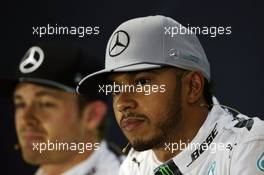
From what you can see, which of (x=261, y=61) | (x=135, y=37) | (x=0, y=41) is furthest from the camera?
(x=0, y=41)

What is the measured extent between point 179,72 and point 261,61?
0.77ft

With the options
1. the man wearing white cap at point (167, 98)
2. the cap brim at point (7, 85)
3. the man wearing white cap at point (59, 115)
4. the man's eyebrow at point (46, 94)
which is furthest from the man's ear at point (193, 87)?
the cap brim at point (7, 85)

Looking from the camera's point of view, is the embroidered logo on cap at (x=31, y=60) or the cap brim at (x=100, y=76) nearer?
the cap brim at (x=100, y=76)

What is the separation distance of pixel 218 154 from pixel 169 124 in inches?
5.4

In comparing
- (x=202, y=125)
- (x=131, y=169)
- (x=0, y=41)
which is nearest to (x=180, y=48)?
(x=202, y=125)

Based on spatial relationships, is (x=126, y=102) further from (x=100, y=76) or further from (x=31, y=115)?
(x=31, y=115)

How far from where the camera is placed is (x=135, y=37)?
121 centimetres

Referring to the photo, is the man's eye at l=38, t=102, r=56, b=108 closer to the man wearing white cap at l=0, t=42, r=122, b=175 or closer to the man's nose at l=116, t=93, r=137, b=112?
the man wearing white cap at l=0, t=42, r=122, b=175

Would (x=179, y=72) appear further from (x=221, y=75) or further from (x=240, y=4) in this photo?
(x=240, y=4)

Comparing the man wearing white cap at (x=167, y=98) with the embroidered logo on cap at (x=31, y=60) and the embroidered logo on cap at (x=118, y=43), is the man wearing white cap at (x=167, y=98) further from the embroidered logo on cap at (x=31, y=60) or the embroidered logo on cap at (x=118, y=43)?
the embroidered logo on cap at (x=31, y=60)

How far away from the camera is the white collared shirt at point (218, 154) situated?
1.06m

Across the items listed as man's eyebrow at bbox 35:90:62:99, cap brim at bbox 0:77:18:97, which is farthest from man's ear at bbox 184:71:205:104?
cap brim at bbox 0:77:18:97

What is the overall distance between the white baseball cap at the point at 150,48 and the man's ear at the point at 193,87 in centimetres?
2

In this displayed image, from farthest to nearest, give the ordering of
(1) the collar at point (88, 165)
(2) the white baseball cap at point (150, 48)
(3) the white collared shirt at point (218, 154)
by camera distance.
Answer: (1) the collar at point (88, 165) < (2) the white baseball cap at point (150, 48) < (3) the white collared shirt at point (218, 154)
